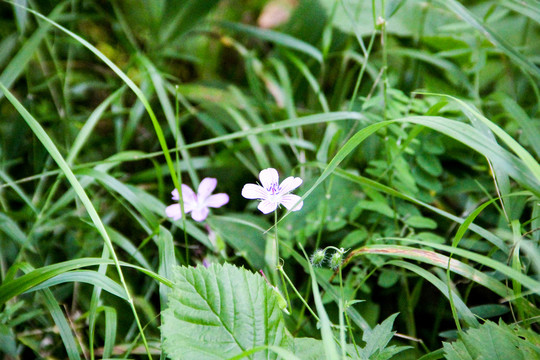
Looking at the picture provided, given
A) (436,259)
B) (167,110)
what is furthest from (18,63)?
(436,259)

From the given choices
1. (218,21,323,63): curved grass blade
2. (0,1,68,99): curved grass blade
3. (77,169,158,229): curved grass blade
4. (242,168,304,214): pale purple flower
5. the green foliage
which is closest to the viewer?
the green foliage

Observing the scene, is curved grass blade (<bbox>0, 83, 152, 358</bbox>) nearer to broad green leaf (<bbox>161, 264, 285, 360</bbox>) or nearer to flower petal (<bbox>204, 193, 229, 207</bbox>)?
broad green leaf (<bbox>161, 264, 285, 360</bbox>)

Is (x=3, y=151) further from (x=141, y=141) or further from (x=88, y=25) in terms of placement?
→ (x=88, y=25)

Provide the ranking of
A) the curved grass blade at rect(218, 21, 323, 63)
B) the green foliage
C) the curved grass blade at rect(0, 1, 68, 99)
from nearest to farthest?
the green foliage → the curved grass blade at rect(0, 1, 68, 99) → the curved grass blade at rect(218, 21, 323, 63)

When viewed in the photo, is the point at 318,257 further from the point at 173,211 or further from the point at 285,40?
the point at 285,40

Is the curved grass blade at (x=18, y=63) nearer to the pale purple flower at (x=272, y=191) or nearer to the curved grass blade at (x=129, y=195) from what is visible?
the curved grass blade at (x=129, y=195)

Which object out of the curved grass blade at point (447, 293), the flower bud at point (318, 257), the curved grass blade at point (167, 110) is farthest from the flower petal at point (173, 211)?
the curved grass blade at point (447, 293)

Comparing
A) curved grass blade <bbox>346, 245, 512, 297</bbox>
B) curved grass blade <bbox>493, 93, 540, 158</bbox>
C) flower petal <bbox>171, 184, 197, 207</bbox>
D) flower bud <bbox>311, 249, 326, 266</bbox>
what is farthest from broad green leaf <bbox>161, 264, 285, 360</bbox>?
curved grass blade <bbox>493, 93, 540, 158</bbox>

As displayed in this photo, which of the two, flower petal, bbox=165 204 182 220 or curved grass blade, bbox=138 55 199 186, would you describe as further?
curved grass blade, bbox=138 55 199 186
